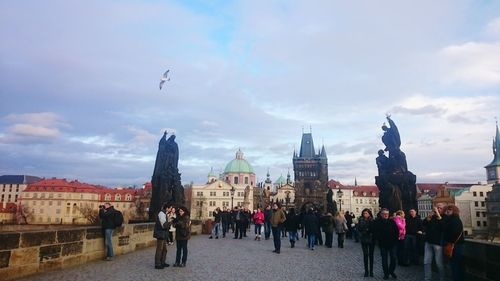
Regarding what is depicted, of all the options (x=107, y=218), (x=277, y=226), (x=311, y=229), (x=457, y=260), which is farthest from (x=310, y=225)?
(x=457, y=260)

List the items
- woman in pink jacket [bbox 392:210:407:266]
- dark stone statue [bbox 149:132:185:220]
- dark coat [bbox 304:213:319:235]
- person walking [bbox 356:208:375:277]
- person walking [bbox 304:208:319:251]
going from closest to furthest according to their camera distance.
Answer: person walking [bbox 356:208:375:277] < woman in pink jacket [bbox 392:210:407:266] < person walking [bbox 304:208:319:251] < dark coat [bbox 304:213:319:235] < dark stone statue [bbox 149:132:185:220]

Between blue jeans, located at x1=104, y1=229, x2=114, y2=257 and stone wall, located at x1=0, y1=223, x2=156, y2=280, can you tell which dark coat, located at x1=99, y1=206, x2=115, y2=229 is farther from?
stone wall, located at x1=0, y1=223, x2=156, y2=280

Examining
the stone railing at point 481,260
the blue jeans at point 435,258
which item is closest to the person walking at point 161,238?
the blue jeans at point 435,258

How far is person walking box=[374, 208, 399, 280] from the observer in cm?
970

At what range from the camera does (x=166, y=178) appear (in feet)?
61.7

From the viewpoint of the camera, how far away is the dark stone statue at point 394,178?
15.7 metres

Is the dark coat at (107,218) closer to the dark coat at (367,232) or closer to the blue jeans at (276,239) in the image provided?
the blue jeans at (276,239)

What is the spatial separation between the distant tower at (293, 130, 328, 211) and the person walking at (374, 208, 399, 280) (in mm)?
105072

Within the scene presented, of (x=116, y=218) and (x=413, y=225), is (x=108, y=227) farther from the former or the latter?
(x=413, y=225)

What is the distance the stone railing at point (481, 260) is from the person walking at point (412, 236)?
2846 millimetres

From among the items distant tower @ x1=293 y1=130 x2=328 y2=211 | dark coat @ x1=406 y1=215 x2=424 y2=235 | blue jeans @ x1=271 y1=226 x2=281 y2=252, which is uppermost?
distant tower @ x1=293 y1=130 x2=328 y2=211

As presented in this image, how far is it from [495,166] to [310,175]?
4887 cm

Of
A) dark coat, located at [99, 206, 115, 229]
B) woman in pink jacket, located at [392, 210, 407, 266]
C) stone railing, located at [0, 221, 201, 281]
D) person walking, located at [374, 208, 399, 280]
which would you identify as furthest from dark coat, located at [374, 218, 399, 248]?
stone railing, located at [0, 221, 201, 281]

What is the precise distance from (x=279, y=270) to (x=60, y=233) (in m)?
5.46
